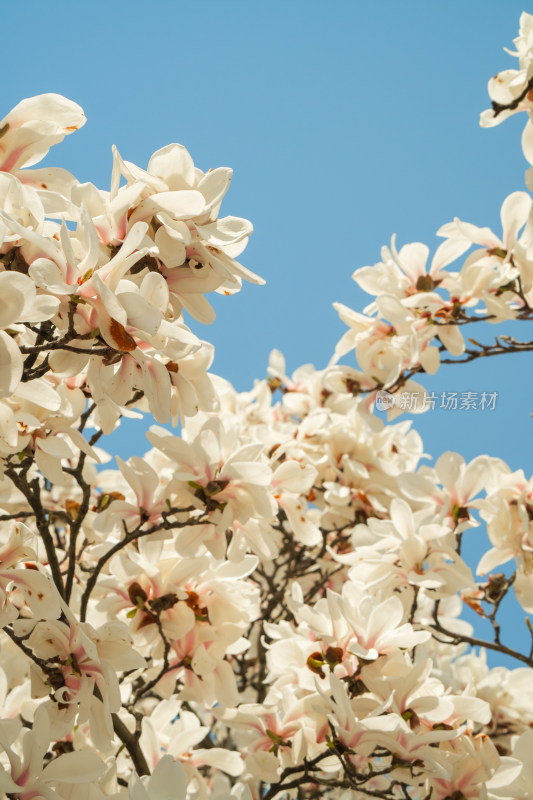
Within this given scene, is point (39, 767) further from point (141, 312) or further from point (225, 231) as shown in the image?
point (225, 231)

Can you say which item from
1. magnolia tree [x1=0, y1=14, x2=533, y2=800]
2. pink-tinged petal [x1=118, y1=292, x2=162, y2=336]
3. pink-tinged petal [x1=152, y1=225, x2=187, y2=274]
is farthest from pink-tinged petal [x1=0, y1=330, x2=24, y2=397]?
pink-tinged petal [x1=152, y1=225, x2=187, y2=274]

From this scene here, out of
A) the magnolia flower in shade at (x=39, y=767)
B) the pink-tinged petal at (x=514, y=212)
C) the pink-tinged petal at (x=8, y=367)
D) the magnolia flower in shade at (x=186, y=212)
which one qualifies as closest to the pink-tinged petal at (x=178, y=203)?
the magnolia flower in shade at (x=186, y=212)

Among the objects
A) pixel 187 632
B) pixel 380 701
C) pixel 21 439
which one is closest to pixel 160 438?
pixel 21 439

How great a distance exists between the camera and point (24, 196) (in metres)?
1.12

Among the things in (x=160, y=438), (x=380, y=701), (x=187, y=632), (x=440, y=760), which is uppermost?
(x=160, y=438)

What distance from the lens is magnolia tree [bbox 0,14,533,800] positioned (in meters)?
1.17

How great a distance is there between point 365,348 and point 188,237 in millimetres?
1228

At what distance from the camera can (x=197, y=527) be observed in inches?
62.6

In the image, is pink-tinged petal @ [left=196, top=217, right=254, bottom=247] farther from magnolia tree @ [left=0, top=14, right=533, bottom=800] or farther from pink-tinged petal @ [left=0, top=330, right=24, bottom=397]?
pink-tinged petal @ [left=0, top=330, right=24, bottom=397]

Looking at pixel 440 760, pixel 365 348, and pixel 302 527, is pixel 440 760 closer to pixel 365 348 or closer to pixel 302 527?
pixel 302 527

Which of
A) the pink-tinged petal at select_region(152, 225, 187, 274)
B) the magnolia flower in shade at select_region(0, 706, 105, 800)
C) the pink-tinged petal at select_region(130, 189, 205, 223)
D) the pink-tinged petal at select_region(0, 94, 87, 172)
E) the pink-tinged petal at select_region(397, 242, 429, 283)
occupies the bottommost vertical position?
the magnolia flower in shade at select_region(0, 706, 105, 800)

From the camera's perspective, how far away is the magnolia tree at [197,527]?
1167mm

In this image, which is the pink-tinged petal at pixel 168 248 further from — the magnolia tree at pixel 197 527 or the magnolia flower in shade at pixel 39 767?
the magnolia flower in shade at pixel 39 767

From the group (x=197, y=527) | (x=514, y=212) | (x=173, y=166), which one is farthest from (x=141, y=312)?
(x=514, y=212)
